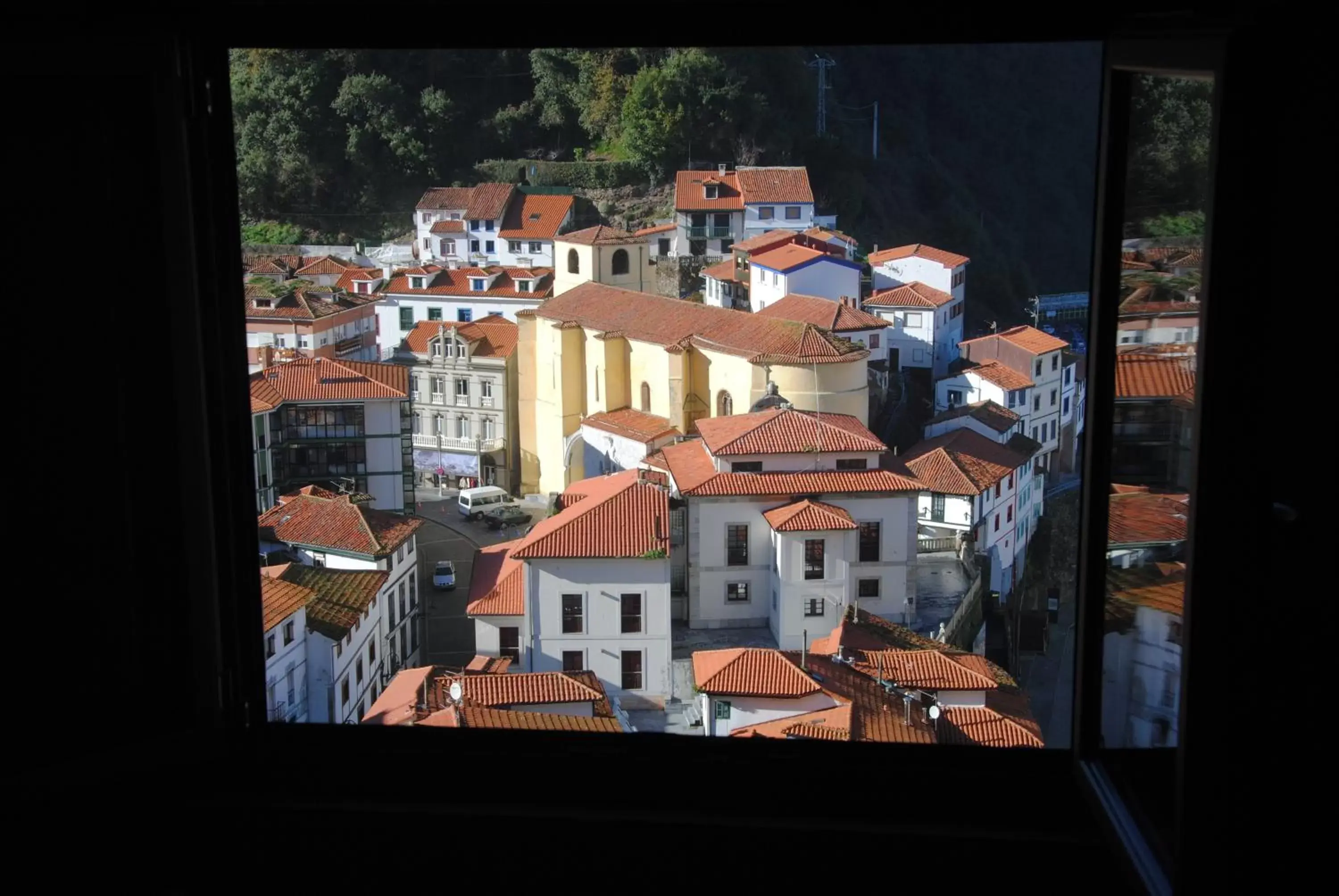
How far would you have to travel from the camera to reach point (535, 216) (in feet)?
41.5

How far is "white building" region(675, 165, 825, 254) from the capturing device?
11953 mm

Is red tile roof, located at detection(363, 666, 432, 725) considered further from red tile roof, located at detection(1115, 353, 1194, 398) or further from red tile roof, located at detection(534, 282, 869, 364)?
red tile roof, located at detection(1115, 353, 1194, 398)

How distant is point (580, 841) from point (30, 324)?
73 cm

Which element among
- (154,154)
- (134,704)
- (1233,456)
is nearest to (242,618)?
(134,704)

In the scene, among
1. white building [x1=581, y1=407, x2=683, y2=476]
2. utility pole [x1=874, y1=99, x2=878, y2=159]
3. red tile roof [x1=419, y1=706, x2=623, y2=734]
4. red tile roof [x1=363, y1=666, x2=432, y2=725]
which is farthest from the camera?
utility pole [x1=874, y1=99, x2=878, y2=159]

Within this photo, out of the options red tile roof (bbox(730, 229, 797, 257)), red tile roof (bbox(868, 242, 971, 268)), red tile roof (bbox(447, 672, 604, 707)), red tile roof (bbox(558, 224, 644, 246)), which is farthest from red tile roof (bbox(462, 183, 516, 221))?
red tile roof (bbox(447, 672, 604, 707))

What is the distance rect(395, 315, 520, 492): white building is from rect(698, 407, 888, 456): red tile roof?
2.73 meters

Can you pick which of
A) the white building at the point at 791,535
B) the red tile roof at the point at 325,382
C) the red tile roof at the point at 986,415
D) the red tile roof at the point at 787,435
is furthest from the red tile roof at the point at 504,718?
the red tile roof at the point at 986,415

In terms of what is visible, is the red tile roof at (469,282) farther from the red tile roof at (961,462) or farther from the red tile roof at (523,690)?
the red tile roof at (523,690)

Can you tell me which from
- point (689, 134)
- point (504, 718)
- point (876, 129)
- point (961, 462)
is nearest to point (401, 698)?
point (504, 718)

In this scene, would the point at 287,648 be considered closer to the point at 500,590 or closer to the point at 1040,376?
the point at 500,590

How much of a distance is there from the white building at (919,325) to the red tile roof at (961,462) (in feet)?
3.04

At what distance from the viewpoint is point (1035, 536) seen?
9.62 meters

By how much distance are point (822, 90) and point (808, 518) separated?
8570mm
